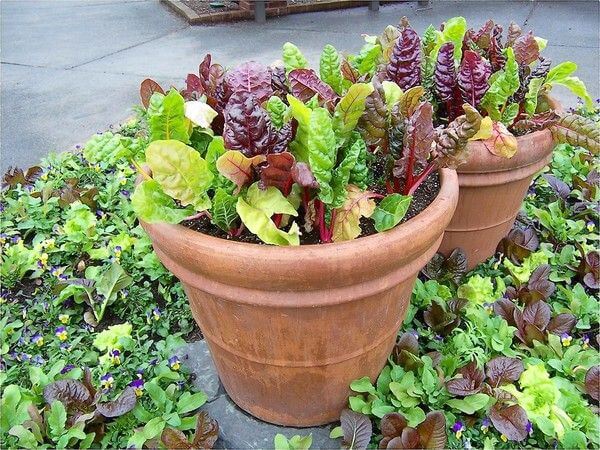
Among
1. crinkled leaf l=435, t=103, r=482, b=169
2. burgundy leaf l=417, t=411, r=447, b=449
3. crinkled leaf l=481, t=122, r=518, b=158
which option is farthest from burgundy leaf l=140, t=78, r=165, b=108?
burgundy leaf l=417, t=411, r=447, b=449

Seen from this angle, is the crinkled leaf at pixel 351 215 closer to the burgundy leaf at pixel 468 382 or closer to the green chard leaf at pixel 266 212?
the green chard leaf at pixel 266 212

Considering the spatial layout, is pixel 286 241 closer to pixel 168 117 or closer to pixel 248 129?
pixel 248 129

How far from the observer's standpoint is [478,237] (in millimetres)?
2406

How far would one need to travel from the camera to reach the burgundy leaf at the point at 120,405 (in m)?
1.77

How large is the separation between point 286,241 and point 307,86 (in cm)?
52

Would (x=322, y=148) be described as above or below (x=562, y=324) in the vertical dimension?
above

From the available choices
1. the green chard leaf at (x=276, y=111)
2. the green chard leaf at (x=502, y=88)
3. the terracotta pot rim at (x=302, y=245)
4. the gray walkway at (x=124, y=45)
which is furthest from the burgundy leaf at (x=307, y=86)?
the gray walkway at (x=124, y=45)

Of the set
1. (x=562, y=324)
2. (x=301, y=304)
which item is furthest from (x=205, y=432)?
(x=562, y=324)

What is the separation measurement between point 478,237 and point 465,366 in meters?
0.70

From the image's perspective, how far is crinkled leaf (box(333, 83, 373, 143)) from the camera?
1391 millimetres

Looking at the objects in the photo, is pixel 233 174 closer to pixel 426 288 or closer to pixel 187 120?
Result: pixel 187 120

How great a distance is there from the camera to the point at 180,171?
1.38m

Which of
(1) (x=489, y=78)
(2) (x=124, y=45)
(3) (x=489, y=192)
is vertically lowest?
(2) (x=124, y=45)

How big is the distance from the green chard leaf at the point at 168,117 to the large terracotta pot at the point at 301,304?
25 cm
